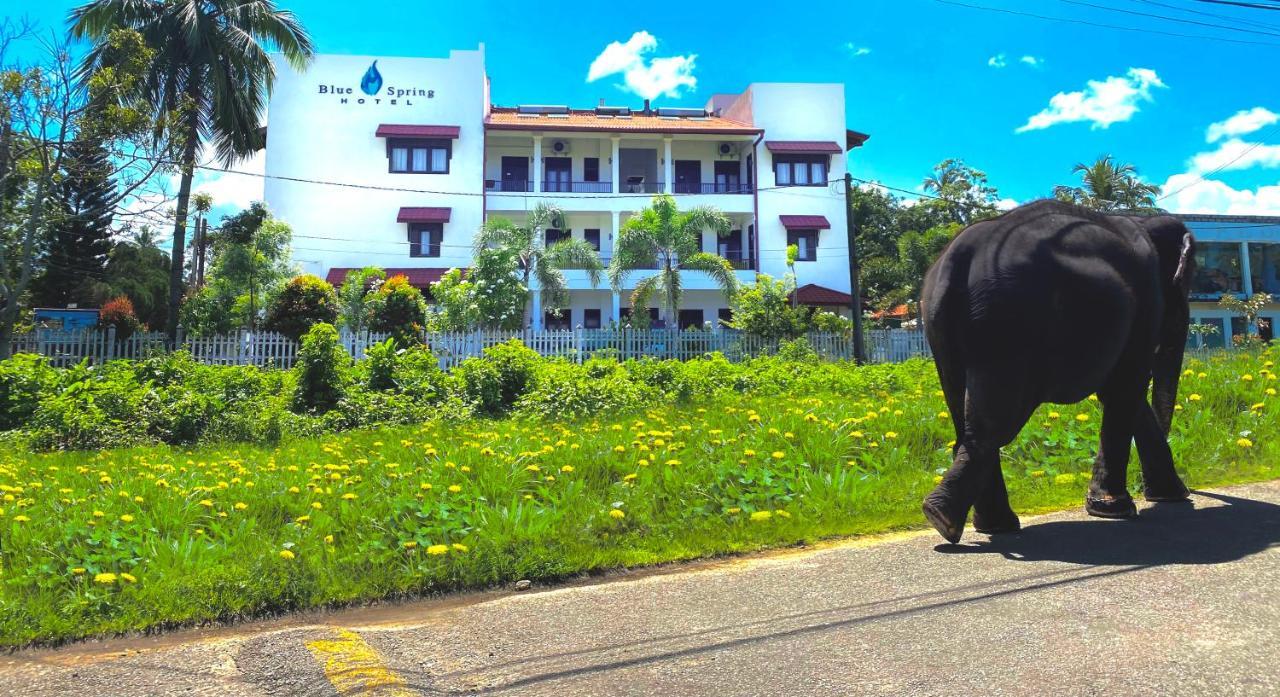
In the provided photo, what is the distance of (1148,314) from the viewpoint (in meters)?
4.78

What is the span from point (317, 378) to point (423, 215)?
21081 millimetres

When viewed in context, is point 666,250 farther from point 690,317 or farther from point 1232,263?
point 1232,263

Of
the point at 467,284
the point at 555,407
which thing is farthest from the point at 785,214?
the point at 555,407

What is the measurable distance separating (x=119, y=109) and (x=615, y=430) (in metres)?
10.9

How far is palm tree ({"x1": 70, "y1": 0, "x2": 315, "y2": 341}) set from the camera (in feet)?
62.0

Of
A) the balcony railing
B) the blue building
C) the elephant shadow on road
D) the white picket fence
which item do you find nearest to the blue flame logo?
the balcony railing

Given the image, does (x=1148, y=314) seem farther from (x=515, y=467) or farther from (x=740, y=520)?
(x=515, y=467)

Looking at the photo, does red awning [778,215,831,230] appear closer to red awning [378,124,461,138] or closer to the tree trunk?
red awning [378,124,461,138]

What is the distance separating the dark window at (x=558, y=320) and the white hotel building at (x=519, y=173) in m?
0.11

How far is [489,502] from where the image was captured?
551cm

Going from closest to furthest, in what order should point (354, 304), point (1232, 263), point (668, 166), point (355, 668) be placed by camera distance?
1. point (355, 668)
2. point (354, 304)
3. point (668, 166)
4. point (1232, 263)

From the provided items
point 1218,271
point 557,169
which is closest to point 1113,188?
point 1218,271

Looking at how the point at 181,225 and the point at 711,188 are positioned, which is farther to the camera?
the point at 711,188

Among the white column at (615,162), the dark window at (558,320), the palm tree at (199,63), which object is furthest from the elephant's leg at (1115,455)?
the white column at (615,162)
